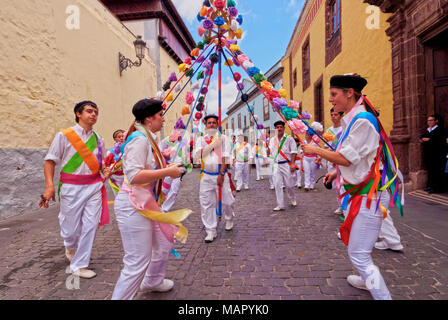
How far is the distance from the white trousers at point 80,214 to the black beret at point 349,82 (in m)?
2.99

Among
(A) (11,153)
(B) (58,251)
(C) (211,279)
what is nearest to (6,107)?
(A) (11,153)

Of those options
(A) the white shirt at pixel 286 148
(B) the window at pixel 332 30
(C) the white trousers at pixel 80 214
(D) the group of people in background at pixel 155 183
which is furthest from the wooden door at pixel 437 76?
(C) the white trousers at pixel 80 214

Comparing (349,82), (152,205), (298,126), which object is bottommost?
(152,205)

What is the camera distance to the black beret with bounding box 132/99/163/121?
6.91ft

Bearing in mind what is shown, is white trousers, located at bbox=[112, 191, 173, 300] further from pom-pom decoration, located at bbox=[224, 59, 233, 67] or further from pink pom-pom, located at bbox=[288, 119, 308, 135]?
pom-pom decoration, located at bbox=[224, 59, 233, 67]

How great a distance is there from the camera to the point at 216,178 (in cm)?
409

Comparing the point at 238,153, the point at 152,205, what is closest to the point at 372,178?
the point at 152,205

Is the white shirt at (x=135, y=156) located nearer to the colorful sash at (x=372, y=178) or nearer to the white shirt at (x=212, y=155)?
the colorful sash at (x=372, y=178)

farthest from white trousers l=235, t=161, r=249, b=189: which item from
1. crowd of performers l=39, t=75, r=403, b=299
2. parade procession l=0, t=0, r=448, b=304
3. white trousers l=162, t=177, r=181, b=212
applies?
crowd of performers l=39, t=75, r=403, b=299

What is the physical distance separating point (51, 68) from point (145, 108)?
6458 mm

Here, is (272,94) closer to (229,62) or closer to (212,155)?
(212,155)

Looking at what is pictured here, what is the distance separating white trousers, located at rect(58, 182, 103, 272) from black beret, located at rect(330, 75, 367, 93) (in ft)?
9.81

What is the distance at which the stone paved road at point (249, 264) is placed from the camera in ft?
8.13

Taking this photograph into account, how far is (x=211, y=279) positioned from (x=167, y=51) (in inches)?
641
